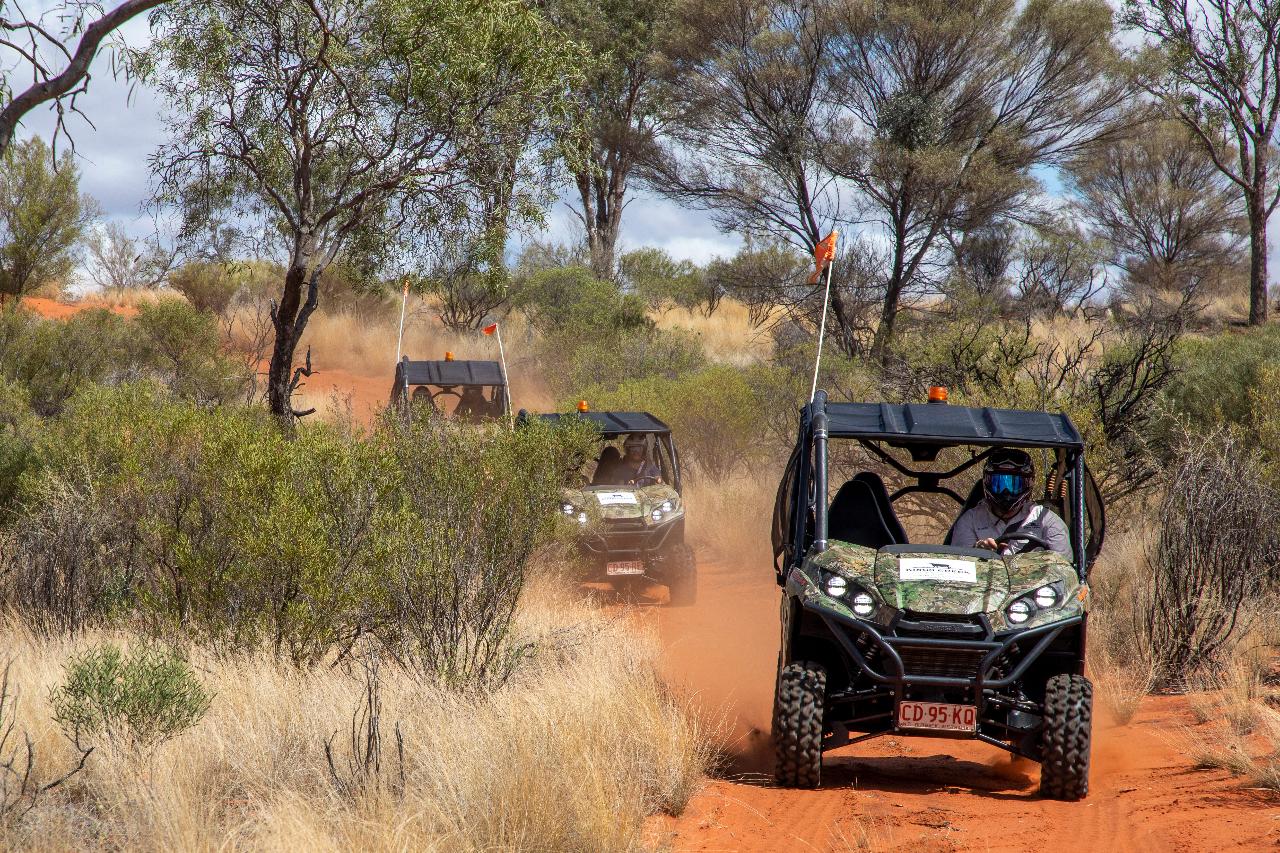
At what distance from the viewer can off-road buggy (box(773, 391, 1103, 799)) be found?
5770 mm

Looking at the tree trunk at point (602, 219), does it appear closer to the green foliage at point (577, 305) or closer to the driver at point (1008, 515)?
the green foliage at point (577, 305)

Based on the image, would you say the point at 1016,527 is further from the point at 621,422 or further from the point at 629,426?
the point at 621,422

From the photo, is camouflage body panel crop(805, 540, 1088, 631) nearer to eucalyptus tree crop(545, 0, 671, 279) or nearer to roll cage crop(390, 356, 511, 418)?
roll cage crop(390, 356, 511, 418)

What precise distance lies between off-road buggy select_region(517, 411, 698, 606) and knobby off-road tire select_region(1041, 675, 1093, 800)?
6.21 metres

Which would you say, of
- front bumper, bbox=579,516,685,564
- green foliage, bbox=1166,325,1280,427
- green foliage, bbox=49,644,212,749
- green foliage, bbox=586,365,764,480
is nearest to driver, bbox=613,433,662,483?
front bumper, bbox=579,516,685,564

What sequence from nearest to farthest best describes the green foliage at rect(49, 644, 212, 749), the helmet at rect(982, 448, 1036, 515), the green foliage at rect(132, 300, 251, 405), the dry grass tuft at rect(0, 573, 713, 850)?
the dry grass tuft at rect(0, 573, 713, 850)
the green foliage at rect(49, 644, 212, 749)
the helmet at rect(982, 448, 1036, 515)
the green foliage at rect(132, 300, 251, 405)

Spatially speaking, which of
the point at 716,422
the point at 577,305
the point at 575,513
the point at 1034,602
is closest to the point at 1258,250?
the point at 716,422

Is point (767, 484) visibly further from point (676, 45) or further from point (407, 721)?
point (407, 721)

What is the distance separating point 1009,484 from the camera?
6930 millimetres

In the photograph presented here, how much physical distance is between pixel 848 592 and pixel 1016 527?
146cm

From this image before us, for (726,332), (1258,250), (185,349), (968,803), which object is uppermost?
(1258,250)

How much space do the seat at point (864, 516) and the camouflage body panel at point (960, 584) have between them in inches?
27.5

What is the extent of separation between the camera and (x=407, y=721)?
593 cm

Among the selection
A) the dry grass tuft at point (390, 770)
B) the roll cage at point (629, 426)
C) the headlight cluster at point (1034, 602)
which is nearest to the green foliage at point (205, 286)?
the roll cage at point (629, 426)
